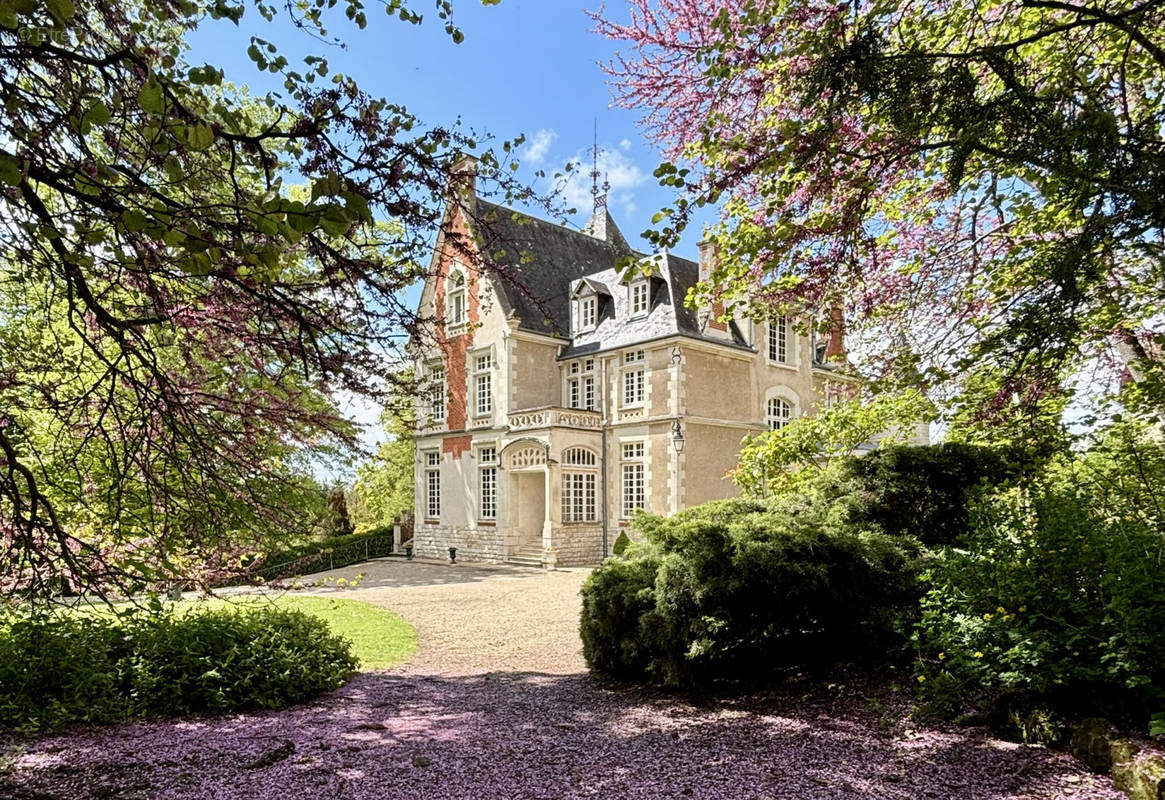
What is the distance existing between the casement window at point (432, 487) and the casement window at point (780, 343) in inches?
479

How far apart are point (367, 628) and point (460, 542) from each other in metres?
13.4

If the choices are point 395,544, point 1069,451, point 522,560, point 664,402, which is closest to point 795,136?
point 1069,451

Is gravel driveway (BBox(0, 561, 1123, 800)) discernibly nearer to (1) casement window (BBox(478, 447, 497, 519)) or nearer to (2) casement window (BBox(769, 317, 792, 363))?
(1) casement window (BBox(478, 447, 497, 519))

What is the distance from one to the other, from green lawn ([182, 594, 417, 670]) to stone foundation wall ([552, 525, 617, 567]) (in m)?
8.45

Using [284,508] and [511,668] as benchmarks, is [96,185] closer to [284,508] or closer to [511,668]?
[284,508]

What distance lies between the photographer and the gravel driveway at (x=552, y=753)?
3611mm

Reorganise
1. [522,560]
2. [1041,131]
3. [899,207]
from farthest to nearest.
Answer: [522,560] → [899,207] → [1041,131]

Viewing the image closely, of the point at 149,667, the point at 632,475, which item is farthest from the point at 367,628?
the point at 632,475

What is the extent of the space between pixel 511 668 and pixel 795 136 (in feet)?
19.8

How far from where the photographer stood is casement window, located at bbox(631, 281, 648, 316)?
71.7 ft

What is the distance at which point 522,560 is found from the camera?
2189 centimetres

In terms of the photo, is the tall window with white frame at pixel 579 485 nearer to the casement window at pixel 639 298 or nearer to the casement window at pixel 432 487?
the casement window at pixel 639 298

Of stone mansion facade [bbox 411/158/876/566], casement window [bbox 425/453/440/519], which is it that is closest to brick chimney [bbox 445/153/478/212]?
stone mansion facade [bbox 411/158/876/566]

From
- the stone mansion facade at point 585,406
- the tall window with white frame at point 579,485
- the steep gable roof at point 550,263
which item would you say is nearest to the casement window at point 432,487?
the stone mansion facade at point 585,406
